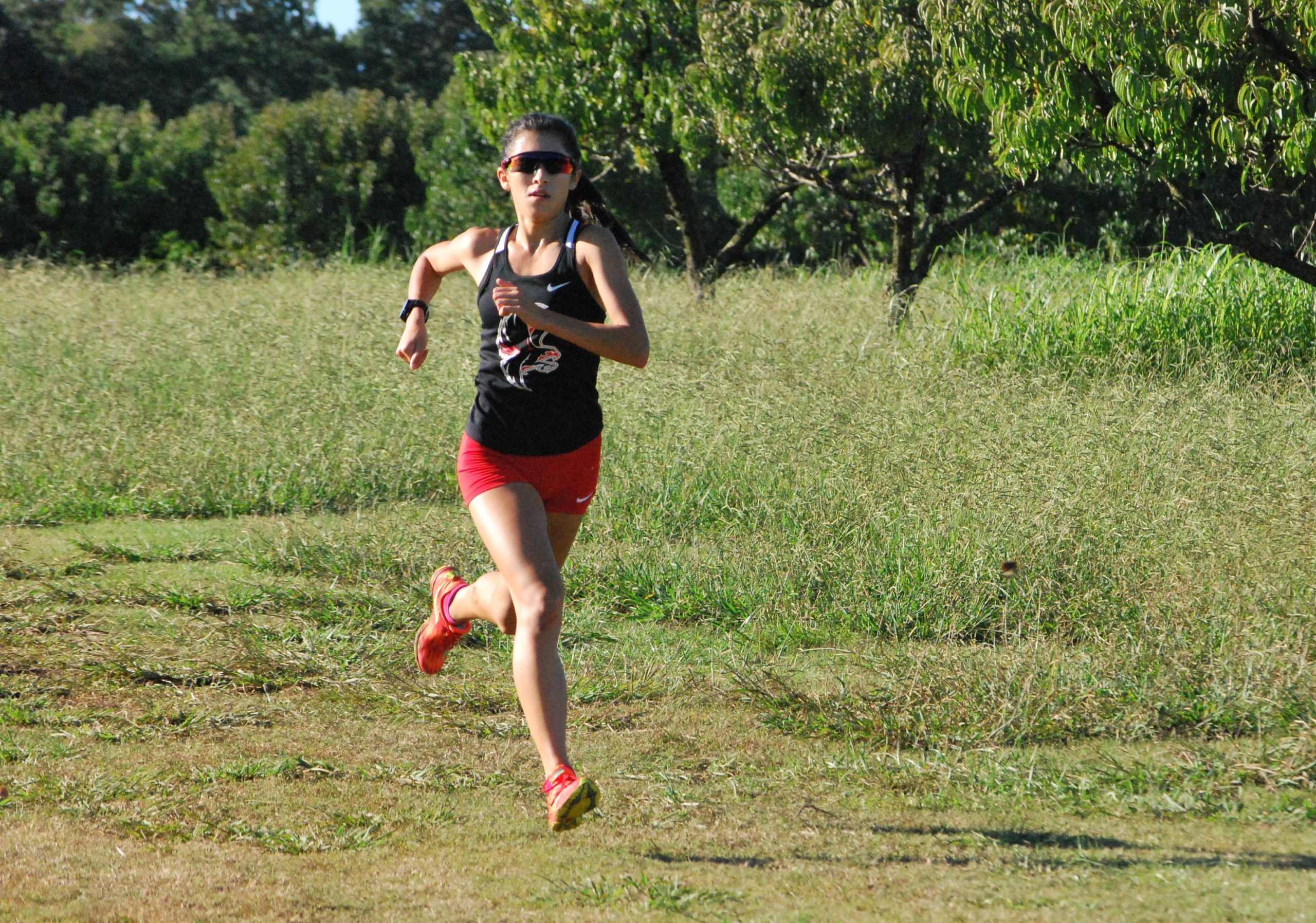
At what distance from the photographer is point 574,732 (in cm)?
435

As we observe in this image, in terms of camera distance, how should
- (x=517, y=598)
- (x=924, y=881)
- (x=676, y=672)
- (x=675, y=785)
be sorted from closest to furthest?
(x=924, y=881) → (x=517, y=598) → (x=675, y=785) → (x=676, y=672)

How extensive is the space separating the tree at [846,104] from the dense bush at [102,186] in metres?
11.8

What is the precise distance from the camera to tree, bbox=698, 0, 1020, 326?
898 centimetres

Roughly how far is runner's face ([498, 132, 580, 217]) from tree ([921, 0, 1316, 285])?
346cm

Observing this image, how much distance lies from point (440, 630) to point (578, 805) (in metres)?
1.25

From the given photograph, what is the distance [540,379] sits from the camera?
3.66 meters

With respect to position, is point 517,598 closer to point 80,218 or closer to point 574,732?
point 574,732

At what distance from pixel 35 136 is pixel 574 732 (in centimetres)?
1809

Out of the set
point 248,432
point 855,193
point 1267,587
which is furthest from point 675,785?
point 855,193

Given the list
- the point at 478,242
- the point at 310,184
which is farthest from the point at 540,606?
the point at 310,184

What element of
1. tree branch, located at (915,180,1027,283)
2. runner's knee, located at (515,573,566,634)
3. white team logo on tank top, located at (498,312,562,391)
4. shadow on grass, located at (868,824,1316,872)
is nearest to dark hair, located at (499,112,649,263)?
white team logo on tank top, located at (498,312,562,391)

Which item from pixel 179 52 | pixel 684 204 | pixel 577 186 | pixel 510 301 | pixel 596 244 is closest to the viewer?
pixel 510 301

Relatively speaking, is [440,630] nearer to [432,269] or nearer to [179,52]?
[432,269]

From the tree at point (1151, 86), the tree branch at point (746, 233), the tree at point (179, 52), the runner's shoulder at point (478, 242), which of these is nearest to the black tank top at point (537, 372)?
the runner's shoulder at point (478, 242)
